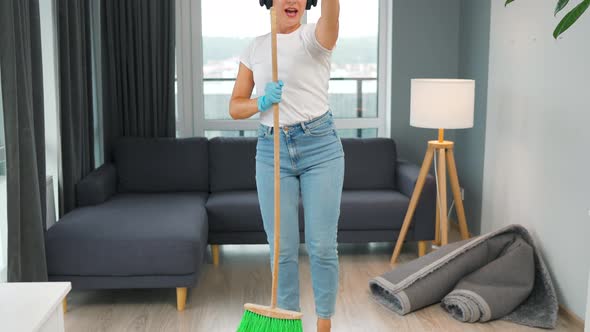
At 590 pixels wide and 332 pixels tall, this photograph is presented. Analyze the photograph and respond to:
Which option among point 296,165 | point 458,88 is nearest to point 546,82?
point 458,88

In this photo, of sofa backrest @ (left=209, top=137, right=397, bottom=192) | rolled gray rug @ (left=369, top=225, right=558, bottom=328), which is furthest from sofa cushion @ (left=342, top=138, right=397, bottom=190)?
rolled gray rug @ (left=369, top=225, right=558, bottom=328)

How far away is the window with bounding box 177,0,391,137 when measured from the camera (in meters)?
5.11

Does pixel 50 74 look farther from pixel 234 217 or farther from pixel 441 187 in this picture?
pixel 441 187

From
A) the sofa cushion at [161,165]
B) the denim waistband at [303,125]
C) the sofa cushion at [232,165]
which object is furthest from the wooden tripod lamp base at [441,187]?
the denim waistband at [303,125]

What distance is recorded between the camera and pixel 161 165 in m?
4.67

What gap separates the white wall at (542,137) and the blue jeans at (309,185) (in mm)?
1336

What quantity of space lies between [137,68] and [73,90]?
32.7 inches

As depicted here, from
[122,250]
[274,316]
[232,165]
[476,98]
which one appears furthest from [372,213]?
[274,316]

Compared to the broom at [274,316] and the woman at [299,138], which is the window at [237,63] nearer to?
the woman at [299,138]

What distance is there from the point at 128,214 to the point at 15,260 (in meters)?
0.81

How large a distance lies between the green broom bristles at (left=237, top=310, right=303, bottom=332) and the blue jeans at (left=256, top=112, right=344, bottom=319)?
1.15 feet

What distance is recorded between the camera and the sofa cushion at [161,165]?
15.2ft

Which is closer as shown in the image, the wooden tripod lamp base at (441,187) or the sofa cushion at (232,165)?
the wooden tripod lamp base at (441,187)

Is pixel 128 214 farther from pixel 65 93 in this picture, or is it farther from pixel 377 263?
pixel 377 263
